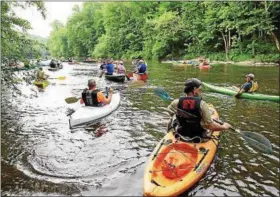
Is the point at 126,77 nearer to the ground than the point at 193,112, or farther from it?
nearer to the ground

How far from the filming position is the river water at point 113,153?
203 inches

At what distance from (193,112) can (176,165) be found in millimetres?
1043

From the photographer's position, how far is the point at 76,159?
6.40 metres

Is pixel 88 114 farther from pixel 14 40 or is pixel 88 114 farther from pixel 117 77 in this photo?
pixel 117 77

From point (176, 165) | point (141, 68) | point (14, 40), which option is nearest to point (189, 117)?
point (176, 165)

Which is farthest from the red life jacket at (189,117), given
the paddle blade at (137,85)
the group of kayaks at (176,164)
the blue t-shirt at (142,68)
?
the blue t-shirt at (142,68)

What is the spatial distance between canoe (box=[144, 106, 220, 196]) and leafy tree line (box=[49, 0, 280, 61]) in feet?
80.5

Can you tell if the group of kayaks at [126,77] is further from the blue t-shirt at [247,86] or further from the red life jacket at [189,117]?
the red life jacket at [189,117]

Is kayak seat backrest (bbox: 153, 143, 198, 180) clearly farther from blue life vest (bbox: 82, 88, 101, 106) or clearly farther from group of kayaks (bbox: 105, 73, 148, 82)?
group of kayaks (bbox: 105, 73, 148, 82)

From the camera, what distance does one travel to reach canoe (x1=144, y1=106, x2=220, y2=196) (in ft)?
14.9

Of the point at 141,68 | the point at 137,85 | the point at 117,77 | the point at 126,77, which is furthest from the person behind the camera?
the point at 126,77

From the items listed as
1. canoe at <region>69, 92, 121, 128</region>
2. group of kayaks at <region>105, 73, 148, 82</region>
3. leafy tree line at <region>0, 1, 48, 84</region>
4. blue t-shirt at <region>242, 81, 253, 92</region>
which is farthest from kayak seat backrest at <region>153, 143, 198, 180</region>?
group of kayaks at <region>105, 73, 148, 82</region>

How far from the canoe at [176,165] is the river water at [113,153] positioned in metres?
0.27

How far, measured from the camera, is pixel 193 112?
5.59 meters
